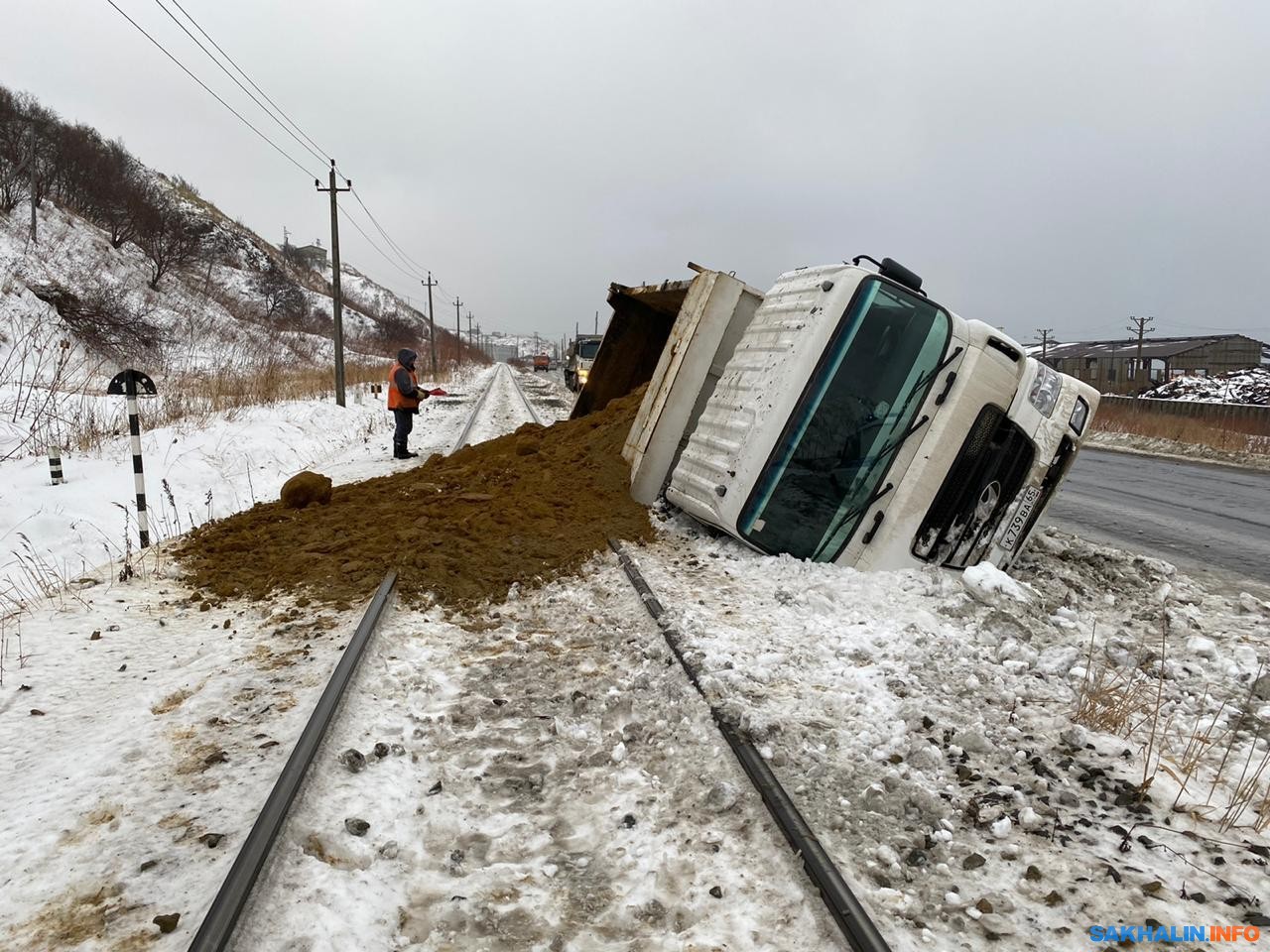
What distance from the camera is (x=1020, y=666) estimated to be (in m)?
3.89

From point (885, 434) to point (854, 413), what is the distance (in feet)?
0.94

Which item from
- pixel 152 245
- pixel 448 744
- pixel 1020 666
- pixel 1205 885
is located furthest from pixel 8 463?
pixel 152 245

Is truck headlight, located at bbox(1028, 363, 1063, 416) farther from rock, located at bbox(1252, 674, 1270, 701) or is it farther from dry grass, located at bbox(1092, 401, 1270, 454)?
dry grass, located at bbox(1092, 401, 1270, 454)

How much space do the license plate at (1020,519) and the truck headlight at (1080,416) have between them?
0.63 metres

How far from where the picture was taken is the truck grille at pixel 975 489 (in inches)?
208

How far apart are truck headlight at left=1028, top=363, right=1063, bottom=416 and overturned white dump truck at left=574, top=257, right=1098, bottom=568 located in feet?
0.05

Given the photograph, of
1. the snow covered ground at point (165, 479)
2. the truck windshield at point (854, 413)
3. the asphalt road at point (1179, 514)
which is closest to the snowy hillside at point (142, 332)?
the snow covered ground at point (165, 479)

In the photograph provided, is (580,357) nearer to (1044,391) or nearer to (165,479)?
(165,479)

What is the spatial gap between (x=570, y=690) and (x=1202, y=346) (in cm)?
7781

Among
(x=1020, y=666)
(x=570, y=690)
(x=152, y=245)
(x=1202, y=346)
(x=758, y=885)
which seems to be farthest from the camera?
(x=1202, y=346)

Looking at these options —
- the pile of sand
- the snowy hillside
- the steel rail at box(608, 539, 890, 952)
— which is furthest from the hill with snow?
the steel rail at box(608, 539, 890, 952)

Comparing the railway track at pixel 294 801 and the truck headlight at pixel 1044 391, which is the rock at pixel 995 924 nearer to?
the railway track at pixel 294 801

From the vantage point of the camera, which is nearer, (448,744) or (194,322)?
(448,744)

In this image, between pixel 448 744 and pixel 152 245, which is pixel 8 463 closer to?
pixel 448 744
